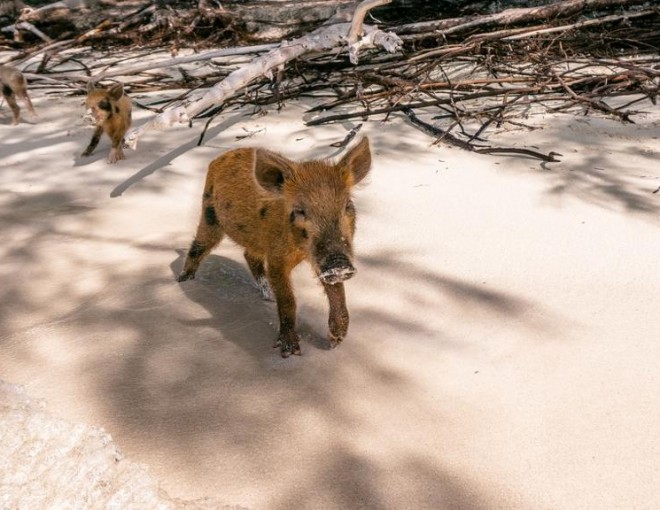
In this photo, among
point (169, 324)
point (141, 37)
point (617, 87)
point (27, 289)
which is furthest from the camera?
point (141, 37)

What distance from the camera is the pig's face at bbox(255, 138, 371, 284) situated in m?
2.90

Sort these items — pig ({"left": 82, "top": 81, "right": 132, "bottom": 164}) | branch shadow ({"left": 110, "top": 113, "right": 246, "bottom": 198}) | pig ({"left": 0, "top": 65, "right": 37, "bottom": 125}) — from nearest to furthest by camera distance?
1. branch shadow ({"left": 110, "top": 113, "right": 246, "bottom": 198})
2. pig ({"left": 82, "top": 81, "right": 132, "bottom": 164})
3. pig ({"left": 0, "top": 65, "right": 37, "bottom": 125})

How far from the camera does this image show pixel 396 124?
6.12m

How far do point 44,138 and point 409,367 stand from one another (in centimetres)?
508

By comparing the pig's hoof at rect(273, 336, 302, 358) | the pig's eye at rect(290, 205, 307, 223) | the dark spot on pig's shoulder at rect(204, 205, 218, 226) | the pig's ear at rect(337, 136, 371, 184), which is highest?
the pig's ear at rect(337, 136, 371, 184)

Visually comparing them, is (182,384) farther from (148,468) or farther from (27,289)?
(27,289)

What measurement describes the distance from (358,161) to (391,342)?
86cm

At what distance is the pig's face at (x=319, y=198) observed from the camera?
9.52 ft

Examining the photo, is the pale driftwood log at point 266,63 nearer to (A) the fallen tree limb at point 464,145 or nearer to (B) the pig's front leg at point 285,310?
(A) the fallen tree limb at point 464,145

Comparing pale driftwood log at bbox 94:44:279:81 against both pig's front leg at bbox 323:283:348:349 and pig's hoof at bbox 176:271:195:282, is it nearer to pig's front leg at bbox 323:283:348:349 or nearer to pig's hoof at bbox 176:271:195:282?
pig's hoof at bbox 176:271:195:282

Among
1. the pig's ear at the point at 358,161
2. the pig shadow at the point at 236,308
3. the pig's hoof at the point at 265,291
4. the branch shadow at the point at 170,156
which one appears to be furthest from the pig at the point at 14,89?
the pig's ear at the point at 358,161

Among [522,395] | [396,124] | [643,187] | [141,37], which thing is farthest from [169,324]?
[141,37]

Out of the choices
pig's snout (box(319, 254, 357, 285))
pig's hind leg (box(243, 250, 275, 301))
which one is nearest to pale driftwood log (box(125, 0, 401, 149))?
pig's hind leg (box(243, 250, 275, 301))

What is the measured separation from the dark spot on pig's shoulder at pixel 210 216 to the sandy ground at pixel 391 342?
30cm
